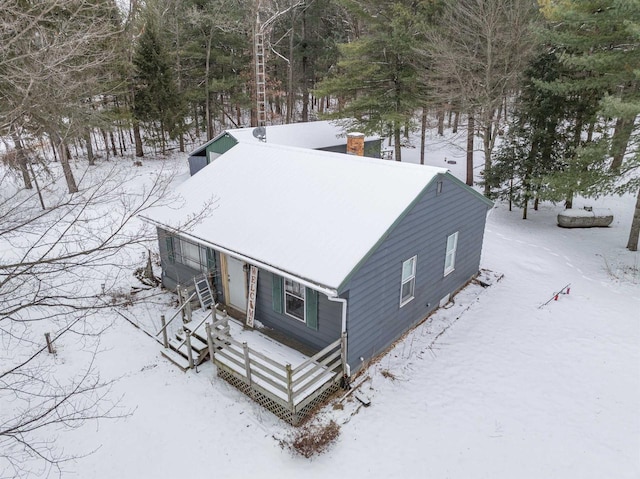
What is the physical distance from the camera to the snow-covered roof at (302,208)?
9.60 m

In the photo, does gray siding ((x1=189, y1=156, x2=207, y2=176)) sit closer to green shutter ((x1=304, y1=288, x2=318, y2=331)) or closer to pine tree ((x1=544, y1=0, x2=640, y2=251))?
green shutter ((x1=304, y1=288, x2=318, y2=331))

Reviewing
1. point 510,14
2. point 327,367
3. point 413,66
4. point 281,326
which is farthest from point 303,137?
point 327,367

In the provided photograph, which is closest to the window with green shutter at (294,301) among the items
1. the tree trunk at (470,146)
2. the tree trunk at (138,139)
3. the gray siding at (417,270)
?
the gray siding at (417,270)

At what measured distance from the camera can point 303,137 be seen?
2580 cm

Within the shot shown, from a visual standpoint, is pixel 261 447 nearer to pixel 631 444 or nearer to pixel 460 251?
pixel 631 444

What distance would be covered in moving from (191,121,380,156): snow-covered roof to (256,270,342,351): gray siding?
42.8 ft

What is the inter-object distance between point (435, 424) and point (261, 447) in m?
3.74

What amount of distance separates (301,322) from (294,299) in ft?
1.97

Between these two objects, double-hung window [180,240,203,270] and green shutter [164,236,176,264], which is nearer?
double-hung window [180,240,203,270]

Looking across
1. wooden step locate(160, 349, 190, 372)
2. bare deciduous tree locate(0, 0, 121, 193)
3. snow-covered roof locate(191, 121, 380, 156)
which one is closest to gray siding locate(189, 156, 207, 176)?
snow-covered roof locate(191, 121, 380, 156)

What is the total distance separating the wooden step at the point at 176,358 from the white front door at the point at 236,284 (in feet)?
6.71

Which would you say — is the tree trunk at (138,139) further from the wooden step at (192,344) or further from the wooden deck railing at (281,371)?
the wooden deck railing at (281,371)

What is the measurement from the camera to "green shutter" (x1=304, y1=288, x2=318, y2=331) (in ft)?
32.6

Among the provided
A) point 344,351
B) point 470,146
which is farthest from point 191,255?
point 470,146
